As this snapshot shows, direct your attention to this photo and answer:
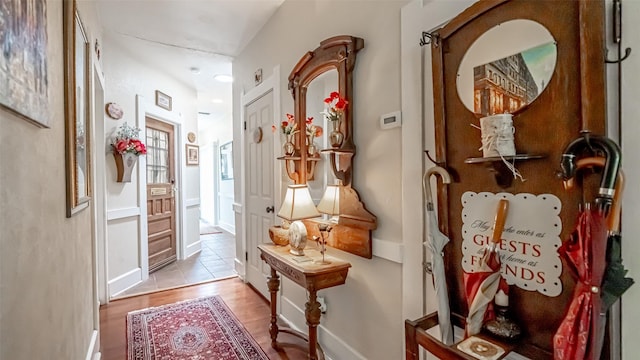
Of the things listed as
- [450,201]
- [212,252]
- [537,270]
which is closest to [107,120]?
[212,252]

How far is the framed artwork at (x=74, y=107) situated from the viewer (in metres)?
1.37

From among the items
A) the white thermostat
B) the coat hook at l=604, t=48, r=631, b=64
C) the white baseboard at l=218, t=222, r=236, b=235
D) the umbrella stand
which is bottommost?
the white baseboard at l=218, t=222, r=236, b=235

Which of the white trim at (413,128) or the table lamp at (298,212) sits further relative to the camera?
the table lamp at (298,212)

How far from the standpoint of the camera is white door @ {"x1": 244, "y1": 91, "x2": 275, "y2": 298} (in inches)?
119

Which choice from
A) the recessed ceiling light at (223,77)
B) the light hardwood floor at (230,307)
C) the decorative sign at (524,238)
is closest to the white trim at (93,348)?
the light hardwood floor at (230,307)

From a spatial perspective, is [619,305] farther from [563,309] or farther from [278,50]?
[278,50]

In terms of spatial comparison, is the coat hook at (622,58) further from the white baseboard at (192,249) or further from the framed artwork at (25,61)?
the white baseboard at (192,249)

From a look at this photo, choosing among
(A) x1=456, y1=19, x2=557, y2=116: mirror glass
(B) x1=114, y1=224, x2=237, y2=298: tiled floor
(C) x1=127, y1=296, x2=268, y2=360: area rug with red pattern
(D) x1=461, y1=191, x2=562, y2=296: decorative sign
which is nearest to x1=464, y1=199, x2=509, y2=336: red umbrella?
(D) x1=461, y1=191, x2=562, y2=296: decorative sign

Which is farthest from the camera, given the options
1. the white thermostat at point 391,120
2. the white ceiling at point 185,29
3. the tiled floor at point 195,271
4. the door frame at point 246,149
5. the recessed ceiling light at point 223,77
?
the recessed ceiling light at point 223,77

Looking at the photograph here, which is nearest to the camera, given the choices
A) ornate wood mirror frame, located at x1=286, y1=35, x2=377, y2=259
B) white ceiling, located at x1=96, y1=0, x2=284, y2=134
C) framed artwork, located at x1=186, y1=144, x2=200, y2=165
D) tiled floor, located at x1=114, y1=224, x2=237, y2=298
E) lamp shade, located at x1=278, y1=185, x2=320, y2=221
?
ornate wood mirror frame, located at x1=286, y1=35, x2=377, y2=259

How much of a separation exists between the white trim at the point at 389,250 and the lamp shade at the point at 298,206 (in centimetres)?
54

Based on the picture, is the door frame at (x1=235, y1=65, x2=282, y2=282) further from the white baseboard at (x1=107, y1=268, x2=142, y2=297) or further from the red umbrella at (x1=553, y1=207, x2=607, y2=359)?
the red umbrella at (x1=553, y1=207, x2=607, y2=359)

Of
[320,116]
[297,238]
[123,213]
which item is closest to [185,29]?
[320,116]

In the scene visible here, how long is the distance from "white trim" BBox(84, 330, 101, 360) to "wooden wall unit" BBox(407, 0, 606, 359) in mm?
1904
